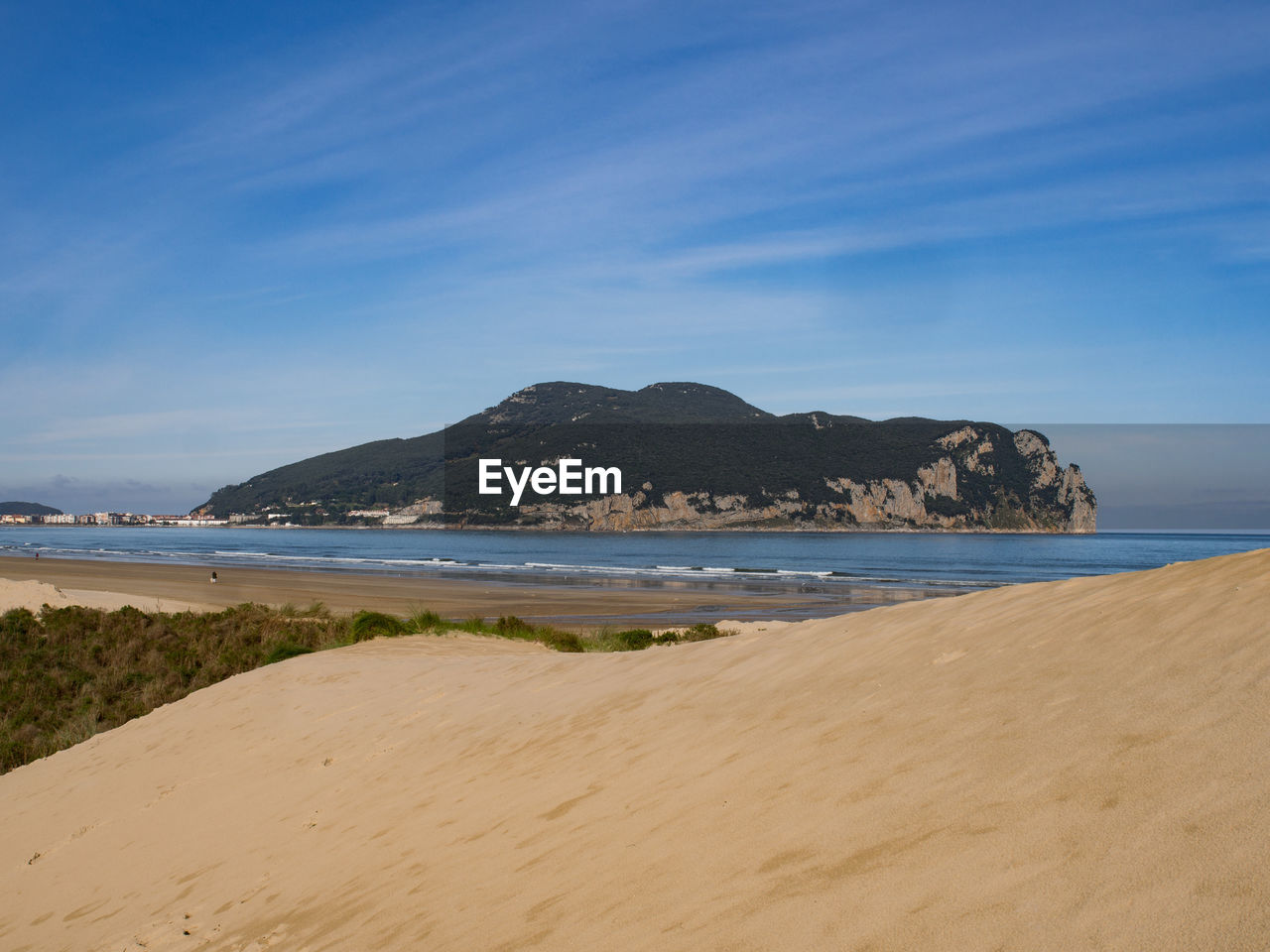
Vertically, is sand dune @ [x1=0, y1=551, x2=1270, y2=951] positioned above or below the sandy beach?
above

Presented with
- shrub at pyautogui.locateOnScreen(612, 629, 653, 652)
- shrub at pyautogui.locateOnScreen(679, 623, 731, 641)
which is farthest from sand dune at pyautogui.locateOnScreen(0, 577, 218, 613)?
shrub at pyautogui.locateOnScreen(679, 623, 731, 641)

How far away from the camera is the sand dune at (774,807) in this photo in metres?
2.94

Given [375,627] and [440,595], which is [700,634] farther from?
[440,595]

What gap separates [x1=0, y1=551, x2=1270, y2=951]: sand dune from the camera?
294cm

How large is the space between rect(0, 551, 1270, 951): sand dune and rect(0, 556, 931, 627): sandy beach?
18.6m

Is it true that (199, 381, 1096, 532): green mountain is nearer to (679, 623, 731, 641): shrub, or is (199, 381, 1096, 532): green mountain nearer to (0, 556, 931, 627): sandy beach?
(0, 556, 931, 627): sandy beach

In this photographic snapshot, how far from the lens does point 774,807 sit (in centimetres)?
416

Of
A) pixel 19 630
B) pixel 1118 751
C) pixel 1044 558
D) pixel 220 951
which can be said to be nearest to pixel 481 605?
pixel 19 630

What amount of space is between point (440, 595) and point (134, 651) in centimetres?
2306

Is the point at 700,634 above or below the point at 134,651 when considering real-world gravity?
below

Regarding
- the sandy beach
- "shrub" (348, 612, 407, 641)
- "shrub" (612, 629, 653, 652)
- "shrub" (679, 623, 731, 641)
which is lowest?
the sandy beach

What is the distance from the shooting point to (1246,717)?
11.4 ft

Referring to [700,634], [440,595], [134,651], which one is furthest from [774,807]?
[440,595]

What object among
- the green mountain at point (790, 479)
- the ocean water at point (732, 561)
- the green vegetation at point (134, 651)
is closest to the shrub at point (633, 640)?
the green vegetation at point (134, 651)
